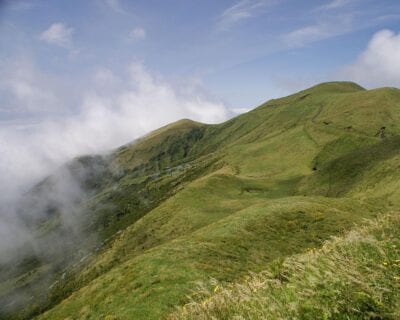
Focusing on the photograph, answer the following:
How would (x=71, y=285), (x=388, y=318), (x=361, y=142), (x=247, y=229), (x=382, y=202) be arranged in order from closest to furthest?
(x=388, y=318), (x=247, y=229), (x=382, y=202), (x=71, y=285), (x=361, y=142)

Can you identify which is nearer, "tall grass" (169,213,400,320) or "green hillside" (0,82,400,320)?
"tall grass" (169,213,400,320)

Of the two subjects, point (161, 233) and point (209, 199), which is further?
point (209, 199)

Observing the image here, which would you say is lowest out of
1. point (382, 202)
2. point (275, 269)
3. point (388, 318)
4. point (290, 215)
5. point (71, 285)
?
point (71, 285)

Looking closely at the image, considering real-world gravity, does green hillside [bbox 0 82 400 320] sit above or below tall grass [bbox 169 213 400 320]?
below

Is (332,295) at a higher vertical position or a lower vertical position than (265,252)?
higher

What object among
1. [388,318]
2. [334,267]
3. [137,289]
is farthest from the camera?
[137,289]

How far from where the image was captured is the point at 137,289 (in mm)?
29062

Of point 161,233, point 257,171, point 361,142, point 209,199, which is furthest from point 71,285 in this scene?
point 361,142

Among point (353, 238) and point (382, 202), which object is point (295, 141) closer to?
point (382, 202)

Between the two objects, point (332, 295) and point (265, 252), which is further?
point (265, 252)

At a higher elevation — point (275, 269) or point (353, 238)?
point (353, 238)

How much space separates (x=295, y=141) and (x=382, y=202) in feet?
→ 379

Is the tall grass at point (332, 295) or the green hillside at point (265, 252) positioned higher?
the tall grass at point (332, 295)

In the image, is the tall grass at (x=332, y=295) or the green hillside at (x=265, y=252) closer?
the tall grass at (x=332, y=295)
